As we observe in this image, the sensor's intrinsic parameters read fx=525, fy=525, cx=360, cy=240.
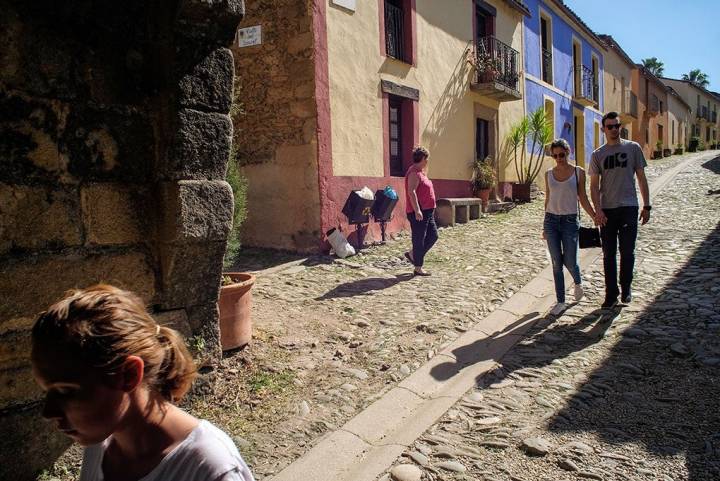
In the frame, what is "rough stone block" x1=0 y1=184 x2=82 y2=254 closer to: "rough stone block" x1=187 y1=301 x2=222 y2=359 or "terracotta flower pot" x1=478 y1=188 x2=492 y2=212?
"rough stone block" x1=187 y1=301 x2=222 y2=359

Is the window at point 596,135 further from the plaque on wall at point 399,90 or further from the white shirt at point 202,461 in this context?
the white shirt at point 202,461

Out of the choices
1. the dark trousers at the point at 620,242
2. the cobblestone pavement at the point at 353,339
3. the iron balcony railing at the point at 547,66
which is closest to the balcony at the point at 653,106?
the iron balcony railing at the point at 547,66

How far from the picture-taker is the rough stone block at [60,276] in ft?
7.40

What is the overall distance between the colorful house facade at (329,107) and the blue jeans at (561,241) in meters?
3.80

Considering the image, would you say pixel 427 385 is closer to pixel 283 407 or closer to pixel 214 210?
pixel 283 407

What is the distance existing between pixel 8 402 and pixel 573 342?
3.83m

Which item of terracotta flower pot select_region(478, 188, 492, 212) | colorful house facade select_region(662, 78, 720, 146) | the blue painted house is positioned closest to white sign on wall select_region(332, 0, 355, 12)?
terracotta flower pot select_region(478, 188, 492, 212)

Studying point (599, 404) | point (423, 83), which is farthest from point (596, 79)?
point (599, 404)

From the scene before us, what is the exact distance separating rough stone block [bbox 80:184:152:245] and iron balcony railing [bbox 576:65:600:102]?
20.6m

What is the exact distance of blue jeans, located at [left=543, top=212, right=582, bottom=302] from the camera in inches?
196

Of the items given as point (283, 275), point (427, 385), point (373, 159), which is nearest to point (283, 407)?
point (427, 385)

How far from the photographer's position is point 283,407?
128 inches

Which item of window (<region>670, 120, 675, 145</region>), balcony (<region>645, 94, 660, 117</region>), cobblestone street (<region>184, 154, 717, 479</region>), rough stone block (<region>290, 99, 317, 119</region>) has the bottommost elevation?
cobblestone street (<region>184, 154, 717, 479</region>)

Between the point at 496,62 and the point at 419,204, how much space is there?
813 cm
